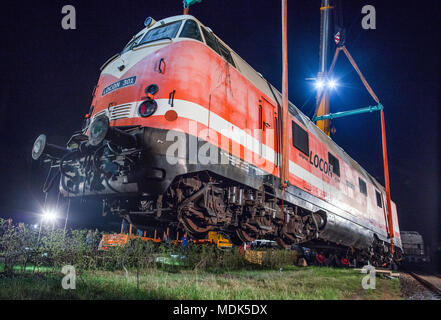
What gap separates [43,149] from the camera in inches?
183

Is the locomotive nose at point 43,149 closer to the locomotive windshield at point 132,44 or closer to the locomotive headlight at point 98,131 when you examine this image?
the locomotive headlight at point 98,131

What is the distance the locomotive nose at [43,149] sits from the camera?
184 inches

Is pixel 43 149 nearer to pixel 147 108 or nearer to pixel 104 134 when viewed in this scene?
pixel 104 134

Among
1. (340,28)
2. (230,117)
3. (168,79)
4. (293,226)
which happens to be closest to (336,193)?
(293,226)

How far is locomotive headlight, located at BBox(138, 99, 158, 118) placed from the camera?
182 inches

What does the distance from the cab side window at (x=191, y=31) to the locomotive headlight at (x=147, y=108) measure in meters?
1.50

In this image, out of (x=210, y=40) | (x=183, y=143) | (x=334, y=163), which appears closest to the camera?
(x=183, y=143)

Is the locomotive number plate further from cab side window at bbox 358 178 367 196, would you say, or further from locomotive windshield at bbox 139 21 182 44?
cab side window at bbox 358 178 367 196

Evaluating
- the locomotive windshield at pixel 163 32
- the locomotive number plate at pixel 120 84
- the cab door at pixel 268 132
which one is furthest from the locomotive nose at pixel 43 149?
the cab door at pixel 268 132

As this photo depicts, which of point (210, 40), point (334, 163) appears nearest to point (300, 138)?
point (334, 163)

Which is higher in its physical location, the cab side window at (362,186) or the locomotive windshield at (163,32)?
the locomotive windshield at (163,32)

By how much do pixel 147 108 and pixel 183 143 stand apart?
34.2 inches

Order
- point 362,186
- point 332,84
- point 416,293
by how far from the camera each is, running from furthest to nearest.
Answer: point 332,84, point 362,186, point 416,293

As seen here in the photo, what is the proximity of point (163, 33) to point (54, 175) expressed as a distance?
3.40 m
